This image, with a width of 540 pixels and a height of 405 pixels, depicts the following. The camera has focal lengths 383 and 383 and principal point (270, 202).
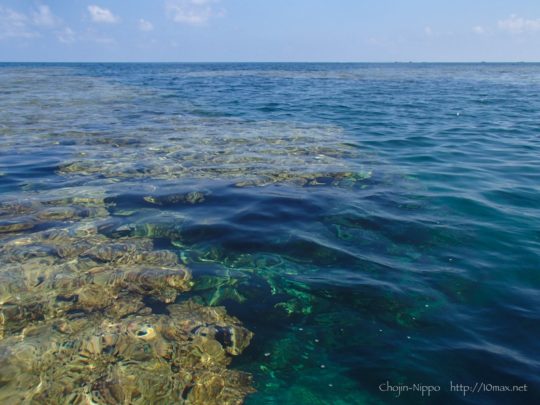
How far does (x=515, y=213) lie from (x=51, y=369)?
7.30 metres

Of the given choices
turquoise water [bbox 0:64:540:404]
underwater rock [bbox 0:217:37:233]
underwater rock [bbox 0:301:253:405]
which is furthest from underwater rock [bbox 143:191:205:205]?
underwater rock [bbox 0:301:253:405]

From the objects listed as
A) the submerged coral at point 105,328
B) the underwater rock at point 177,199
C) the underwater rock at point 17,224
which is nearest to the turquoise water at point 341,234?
the underwater rock at point 177,199


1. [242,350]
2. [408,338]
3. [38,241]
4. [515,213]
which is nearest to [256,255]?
[242,350]

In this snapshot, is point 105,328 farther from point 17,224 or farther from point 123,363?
point 17,224

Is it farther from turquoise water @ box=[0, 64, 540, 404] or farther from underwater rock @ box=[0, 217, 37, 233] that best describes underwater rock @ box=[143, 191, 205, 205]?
underwater rock @ box=[0, 217, 37, 233]

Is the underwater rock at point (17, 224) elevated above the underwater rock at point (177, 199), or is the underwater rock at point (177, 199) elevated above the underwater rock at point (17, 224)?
the underwater rock at point (17, 224)

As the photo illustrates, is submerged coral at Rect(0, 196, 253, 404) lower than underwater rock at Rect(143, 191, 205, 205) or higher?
higher

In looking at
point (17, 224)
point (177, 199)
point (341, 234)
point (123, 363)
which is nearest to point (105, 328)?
point (123, 363)

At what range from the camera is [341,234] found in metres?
6.11

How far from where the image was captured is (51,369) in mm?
3527

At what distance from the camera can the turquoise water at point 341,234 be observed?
12.0ft

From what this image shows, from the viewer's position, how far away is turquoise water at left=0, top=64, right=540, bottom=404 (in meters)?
3.67

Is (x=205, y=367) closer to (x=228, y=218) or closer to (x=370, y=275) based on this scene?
(x=370, y=275)

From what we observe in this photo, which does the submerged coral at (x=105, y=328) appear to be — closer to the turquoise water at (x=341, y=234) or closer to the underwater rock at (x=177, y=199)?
the turquoise water at (x=341, y=234)
